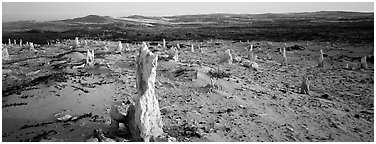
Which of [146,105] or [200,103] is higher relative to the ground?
[146,105]

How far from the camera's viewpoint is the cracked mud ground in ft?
35.6

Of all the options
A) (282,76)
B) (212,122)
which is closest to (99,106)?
(212,122)

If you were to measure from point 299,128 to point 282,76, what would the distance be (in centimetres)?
961

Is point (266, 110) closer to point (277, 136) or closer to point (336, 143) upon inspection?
point (277, 136)

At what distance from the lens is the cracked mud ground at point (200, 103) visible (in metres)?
10.9

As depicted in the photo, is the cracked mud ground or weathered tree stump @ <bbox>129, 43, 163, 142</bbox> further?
the cracked mud ground

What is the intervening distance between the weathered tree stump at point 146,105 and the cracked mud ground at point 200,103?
0.60 m

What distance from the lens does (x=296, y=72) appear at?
22.5 m

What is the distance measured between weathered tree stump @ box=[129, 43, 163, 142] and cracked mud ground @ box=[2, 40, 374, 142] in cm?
60

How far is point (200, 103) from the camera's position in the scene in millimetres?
13555

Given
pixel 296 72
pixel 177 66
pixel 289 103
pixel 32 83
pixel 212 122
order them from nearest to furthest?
pixel 212 122, pixel 289 103, pixel 32 83, pixel 177 66, pixel 296 72

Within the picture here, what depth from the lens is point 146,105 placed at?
32.0 feet

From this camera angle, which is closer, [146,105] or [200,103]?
[146,105]

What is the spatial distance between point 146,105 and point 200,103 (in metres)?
4.15
